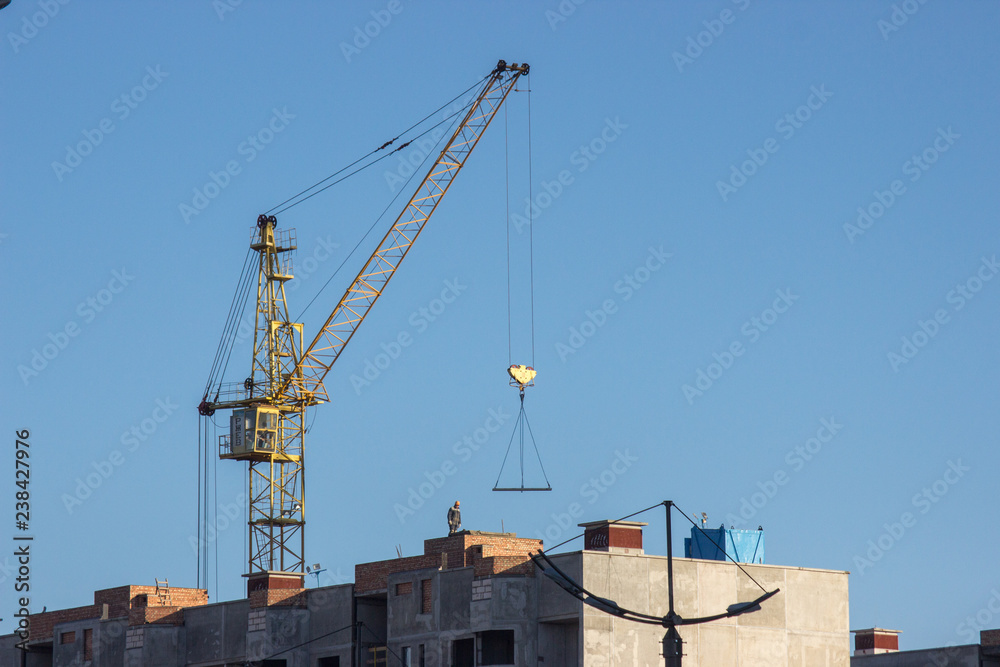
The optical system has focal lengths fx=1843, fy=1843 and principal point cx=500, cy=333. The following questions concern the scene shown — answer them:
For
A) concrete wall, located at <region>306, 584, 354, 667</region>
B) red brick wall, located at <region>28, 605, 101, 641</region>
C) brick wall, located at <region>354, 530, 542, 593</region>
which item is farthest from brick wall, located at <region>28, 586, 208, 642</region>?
brick wall, located at <region>354, 530, 542, 593</region>

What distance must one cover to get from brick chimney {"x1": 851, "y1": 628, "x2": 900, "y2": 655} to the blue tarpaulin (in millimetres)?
16393

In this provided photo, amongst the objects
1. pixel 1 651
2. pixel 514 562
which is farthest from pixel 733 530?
pixel 1 651

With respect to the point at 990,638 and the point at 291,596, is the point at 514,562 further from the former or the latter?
the point at 990,638

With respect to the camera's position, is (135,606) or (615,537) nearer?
(615,537)

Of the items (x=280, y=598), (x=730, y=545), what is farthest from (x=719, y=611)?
(x=280, y=598)

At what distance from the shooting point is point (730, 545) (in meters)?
77.4

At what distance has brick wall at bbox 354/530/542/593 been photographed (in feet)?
235

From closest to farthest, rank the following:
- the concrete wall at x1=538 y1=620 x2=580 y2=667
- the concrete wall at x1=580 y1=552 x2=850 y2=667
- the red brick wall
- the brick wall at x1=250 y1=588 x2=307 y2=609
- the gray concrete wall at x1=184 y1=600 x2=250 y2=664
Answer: the concrete wall at x1=580 y1=552 x2=850 y2=667 → the concrete wall at x1=538 y1=620 x2=580 y2=667 → the brick wall at x1=250 y1=588 x2=307 y2=609 → the gray concrete wall at x1=184 y1=600 x2=250 y2=664 → the red brick wall

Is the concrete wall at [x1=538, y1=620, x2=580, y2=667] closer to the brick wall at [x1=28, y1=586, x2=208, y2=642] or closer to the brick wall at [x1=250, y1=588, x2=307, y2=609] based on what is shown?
the brick wall at [x1=250, y1=588, x2=307, y2=609]

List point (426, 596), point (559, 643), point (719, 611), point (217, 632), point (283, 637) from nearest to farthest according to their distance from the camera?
point (559, 643), point (719, 611), point (426, 596), point (283, 637), point (217, 632)

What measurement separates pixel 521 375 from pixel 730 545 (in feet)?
60.3

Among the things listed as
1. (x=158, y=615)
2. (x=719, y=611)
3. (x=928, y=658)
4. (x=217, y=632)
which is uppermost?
(x=158, y=615)

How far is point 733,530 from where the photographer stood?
7750 centimetres

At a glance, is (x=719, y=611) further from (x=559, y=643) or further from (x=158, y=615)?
(x=158, y=615)
